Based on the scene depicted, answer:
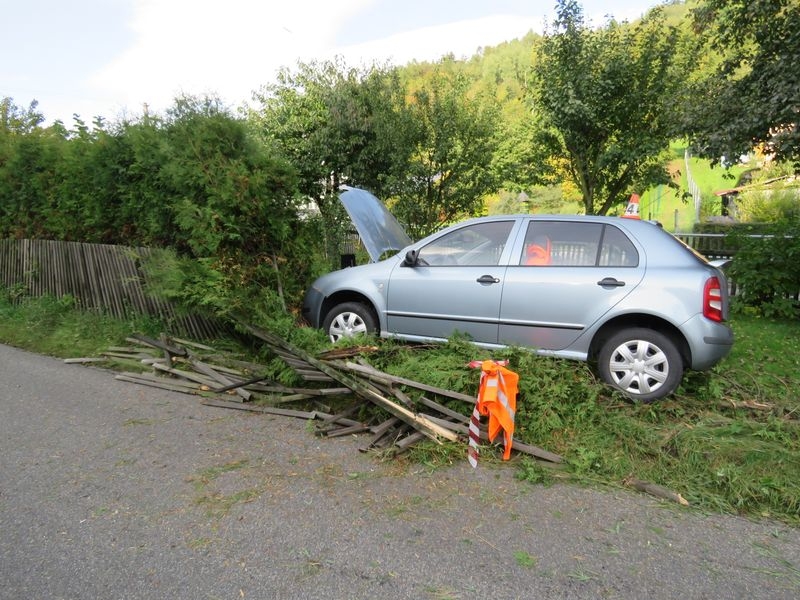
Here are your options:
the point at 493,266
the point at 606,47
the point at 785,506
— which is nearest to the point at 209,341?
the point at 493,266

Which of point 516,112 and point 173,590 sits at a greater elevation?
point 516,112

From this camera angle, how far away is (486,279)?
526 cm

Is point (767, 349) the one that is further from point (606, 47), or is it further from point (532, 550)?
point (606, 47)

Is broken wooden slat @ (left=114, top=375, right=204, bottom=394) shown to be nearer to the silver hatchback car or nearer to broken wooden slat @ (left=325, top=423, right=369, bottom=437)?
the silver hatchback car

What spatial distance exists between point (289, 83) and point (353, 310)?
8.15 m

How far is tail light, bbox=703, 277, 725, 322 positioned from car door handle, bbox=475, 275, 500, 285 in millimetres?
1780

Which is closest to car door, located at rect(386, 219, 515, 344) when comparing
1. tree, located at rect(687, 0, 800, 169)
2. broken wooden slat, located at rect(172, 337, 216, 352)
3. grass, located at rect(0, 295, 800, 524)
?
grass, located at rect(0, 295, 800, 524)

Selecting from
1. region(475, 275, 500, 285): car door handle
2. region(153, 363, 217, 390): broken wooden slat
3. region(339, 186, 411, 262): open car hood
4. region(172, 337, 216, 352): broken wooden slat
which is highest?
region(339, 186, 411, 262): open car hood

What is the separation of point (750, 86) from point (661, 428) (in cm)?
589

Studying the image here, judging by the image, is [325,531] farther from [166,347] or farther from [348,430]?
[166,347]

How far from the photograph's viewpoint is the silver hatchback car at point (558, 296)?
4.59 m

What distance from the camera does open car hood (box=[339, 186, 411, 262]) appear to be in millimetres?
6656

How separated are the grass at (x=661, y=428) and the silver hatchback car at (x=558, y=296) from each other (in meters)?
0.29

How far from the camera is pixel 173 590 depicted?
2615 mm
